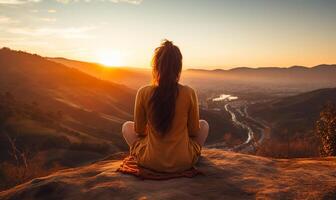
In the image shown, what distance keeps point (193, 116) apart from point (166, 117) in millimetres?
613

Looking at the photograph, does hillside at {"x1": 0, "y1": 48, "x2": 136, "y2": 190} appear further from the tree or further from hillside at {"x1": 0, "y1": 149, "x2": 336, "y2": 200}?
the tree

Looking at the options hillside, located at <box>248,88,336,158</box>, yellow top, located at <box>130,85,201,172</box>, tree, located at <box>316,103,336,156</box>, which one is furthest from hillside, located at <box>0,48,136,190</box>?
hillside, located at <box>248,88,336,158</box>

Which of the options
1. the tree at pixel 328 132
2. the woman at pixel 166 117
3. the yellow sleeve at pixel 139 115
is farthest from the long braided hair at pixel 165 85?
the tree at pixel 328 132

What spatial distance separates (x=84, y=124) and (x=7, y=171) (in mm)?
47443

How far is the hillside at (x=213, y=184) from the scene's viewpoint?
5375 millimetres

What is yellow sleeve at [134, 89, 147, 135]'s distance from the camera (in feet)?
20.4

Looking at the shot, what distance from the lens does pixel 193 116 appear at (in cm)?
628

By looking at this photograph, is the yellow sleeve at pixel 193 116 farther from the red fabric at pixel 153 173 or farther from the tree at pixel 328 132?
the tree at pixel 328 132

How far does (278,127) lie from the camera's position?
356ft

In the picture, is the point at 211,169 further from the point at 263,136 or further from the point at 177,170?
the point at 263,136

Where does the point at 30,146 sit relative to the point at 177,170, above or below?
below

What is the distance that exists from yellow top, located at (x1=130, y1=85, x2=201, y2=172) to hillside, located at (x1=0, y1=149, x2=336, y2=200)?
310mm

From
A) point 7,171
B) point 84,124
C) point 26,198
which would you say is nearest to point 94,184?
point 26,198

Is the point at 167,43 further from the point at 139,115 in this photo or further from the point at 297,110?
the point at 297,110
